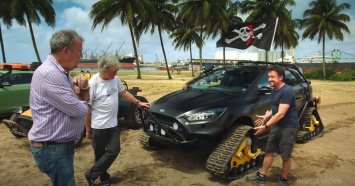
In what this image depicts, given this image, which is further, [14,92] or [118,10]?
[118,10]

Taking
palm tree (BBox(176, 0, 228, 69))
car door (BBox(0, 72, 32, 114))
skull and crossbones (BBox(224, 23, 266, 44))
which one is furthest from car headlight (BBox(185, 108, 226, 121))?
palm tree (BBox(176, 0, 228, 69))

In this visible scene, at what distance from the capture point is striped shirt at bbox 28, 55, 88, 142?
2.19 meters

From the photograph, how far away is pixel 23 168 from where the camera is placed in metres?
4.91

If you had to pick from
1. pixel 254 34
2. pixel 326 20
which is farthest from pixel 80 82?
pixel 326 20

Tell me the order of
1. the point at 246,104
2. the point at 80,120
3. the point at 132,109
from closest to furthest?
the point at 80,120 < the point at 246,104 < the point at 132,109

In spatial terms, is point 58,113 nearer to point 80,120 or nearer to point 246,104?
point 80,120

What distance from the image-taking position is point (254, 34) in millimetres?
11016

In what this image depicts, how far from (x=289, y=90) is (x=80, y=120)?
2.72 meters

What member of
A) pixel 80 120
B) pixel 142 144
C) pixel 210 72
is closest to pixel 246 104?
pixel 210 72

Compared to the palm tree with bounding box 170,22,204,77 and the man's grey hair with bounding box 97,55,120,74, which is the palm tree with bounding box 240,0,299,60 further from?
the man's grey hair with bounding box 97,55,120,74

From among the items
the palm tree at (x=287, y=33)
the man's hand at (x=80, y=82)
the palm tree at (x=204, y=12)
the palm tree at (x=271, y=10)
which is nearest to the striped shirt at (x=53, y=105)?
the man's hand at (x=80, y=82)

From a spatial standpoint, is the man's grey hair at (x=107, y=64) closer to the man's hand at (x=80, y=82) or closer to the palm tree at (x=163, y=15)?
the man's hand at (x=80, y=82)

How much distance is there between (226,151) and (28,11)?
27.1m

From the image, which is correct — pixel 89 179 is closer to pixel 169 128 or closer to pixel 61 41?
pixel 169 128
